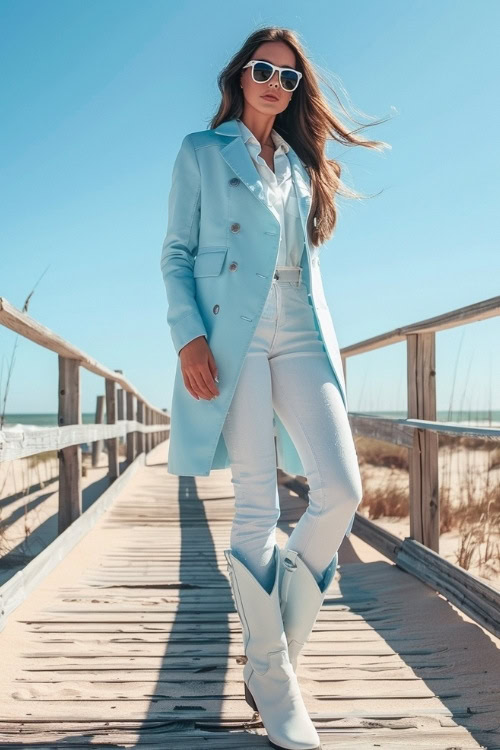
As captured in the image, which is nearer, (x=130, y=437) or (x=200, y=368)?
(x=200, y=368)

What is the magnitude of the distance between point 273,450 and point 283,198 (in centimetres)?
68

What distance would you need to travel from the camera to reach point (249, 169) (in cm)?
190

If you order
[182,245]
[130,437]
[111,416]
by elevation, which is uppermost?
[182,245]

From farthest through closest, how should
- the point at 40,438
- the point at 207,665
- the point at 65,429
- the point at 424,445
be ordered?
1. the point at 65,429
2. the point at 424,445
3. the point at 40,438
4. the point at 207,665

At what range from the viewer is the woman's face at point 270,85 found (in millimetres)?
2031

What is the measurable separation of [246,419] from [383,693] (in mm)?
858

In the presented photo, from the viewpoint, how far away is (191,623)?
8.59ft

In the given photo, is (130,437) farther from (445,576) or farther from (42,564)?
(445,576)

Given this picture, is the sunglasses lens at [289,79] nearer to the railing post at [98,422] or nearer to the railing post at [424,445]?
the railing post at [424,445]

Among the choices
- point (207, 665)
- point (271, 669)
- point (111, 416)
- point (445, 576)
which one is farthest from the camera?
point (111, 416)

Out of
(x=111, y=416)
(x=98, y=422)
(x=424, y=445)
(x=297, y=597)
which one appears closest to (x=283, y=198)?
(x=297, y=597)

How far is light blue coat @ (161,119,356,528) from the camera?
179cm

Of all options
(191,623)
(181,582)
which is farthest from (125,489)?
(191,623)

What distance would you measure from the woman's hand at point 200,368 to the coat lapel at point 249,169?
0.39 meters
